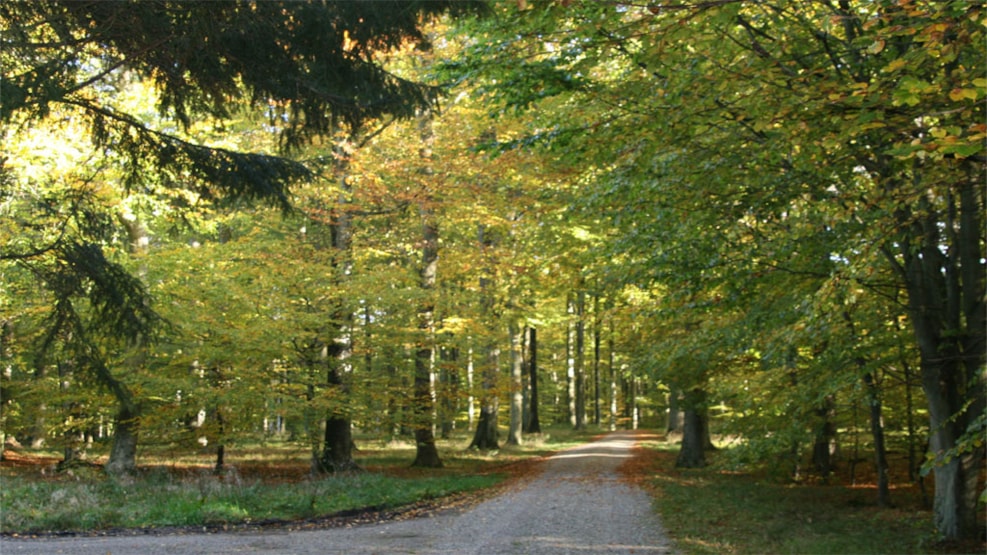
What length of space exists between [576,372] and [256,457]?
26054 mm

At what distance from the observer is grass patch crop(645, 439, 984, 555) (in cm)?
793

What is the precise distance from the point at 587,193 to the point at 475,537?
500 centimetres

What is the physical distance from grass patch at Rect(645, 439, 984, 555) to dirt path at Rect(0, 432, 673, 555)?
578 millimetres

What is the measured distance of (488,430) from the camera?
2270 centimetres

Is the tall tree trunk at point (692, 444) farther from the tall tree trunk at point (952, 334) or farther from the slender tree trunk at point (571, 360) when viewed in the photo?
the slender tree trunk at point (571, 360)

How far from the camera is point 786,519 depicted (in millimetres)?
9875

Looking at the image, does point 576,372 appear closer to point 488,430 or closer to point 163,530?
point 488,430

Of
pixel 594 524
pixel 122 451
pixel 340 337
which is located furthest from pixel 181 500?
pixel 594 524

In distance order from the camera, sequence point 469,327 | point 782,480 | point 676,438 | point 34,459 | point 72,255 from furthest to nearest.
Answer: point 676,438, point 34,459, point 469,327, point 782,480, point 72,255

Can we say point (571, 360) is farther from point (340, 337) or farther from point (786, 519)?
point (786, 519)

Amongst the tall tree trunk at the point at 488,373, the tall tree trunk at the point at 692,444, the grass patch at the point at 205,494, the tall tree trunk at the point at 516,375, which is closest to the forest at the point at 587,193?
the grass patch at the point at 205,494

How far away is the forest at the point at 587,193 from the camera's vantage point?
6.22m

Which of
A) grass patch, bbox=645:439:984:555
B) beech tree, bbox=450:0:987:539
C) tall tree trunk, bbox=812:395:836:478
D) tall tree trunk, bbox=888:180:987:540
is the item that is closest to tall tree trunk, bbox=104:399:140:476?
grass patch, bbox=645:439:984:555

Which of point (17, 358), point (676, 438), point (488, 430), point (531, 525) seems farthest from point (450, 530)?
point (676, 438)
